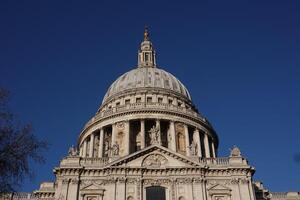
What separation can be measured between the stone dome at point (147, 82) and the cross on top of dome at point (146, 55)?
3.55 metres

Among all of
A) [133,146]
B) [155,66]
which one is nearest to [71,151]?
[133,146]

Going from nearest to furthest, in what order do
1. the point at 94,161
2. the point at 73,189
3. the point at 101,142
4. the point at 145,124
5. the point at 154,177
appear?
the point at 73,189 → the point at 154,177 → the point at 94,161 → the point at 101,142 → the point at 145,124

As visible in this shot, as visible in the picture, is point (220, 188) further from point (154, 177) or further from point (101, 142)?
point (101, 142)

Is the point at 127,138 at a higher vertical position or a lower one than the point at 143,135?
lower

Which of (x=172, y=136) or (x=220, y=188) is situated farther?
(x=172, y=136)

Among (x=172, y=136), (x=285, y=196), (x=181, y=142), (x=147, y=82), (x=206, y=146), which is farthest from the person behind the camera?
(x=147, y=82)

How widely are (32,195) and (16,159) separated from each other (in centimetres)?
2986

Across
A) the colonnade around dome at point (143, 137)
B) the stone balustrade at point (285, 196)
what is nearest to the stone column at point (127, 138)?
the colonnade around dome at point (143, 137)

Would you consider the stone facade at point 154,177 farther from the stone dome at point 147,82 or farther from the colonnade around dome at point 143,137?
the stone dome at point 147,82

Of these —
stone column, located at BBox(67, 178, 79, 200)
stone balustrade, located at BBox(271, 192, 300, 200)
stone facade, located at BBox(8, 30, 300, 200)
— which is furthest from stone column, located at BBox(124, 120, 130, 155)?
stone balustrade, located at BBox(271, 192, 300, 200)

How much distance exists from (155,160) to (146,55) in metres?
40.3

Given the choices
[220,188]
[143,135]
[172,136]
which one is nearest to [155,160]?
[220,188]

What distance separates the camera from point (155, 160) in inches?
1799

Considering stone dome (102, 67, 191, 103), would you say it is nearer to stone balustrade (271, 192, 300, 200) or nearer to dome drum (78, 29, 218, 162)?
dome drum (78, 29, 218, 162)
